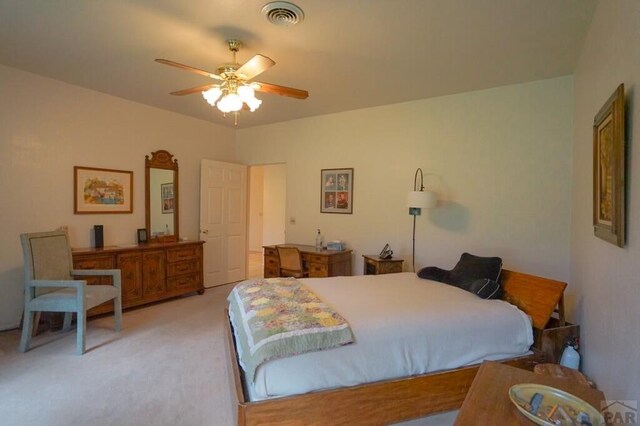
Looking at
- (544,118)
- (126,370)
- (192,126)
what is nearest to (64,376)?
(126,370)

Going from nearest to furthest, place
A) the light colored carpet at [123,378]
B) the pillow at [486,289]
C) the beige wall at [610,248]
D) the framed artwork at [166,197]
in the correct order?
the beige wall at [610,248] < the light colored carpet at [123,378] < the pillow at [486,289] < the framed artwork at [166,197]

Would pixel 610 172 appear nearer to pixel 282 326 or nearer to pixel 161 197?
pixel 282 326

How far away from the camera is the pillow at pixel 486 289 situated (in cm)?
248

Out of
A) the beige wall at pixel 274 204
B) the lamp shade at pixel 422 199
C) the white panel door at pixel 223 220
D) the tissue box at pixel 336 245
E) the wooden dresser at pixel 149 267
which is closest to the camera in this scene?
the lamp shade at pixel 422 199

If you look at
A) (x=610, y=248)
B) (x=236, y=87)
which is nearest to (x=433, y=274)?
(x=610, y=248)

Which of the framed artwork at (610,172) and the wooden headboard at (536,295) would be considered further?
the wooden headboard at (536,295)

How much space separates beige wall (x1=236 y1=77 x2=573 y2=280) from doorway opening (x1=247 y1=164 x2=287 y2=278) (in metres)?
3.48

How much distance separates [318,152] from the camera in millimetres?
4961

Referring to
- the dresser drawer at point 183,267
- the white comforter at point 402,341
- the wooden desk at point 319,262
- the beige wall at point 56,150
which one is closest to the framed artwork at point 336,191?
the wooden desk at point 319,262

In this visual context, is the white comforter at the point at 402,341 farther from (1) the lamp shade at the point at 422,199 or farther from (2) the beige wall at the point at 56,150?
(2) the beige wall at the point at 56,150

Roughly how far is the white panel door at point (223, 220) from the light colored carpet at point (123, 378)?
1718 mm

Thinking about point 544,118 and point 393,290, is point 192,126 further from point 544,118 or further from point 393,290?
point 544,118

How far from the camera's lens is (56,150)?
3701mm

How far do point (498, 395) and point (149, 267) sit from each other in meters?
4.19
